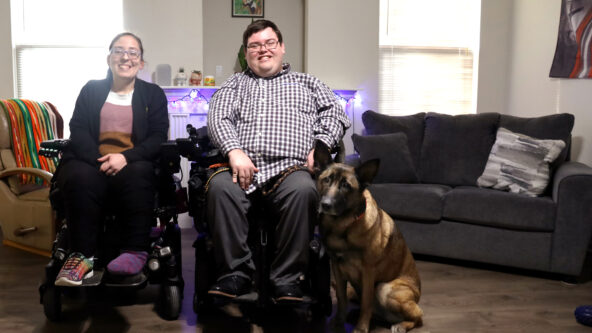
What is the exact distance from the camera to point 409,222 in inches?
126

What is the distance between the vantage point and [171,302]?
218cm

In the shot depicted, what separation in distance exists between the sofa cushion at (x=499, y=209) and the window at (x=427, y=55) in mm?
2048

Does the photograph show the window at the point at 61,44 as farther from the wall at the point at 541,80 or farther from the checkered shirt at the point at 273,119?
the wall at the point at 541,80

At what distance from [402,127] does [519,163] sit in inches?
35.2

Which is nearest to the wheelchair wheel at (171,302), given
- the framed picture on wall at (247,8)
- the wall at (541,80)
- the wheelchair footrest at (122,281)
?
the wheelchair footrest at (122,281)

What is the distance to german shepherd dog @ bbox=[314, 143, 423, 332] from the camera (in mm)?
1872

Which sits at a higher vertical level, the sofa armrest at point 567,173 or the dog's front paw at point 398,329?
the sofa armrest at point 567,173

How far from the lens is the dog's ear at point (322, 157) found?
1958mm

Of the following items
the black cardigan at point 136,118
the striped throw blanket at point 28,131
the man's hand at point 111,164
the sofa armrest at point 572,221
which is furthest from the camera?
the striped throw blanket at point 28,131

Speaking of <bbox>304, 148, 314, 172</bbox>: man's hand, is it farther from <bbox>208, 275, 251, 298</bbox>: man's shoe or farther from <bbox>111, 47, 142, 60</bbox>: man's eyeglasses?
<bbox>111, 47, 142, 60</bbox>: man's eyeglasses

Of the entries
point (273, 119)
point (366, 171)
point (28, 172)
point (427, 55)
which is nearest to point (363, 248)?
point (366, 171)

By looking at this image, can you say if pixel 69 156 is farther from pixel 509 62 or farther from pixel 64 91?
pixel 509 62

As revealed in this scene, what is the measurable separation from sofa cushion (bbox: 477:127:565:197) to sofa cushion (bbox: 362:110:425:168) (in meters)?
0.54

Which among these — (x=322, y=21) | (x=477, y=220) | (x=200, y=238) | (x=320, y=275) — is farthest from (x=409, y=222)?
(x=322, y=21)
